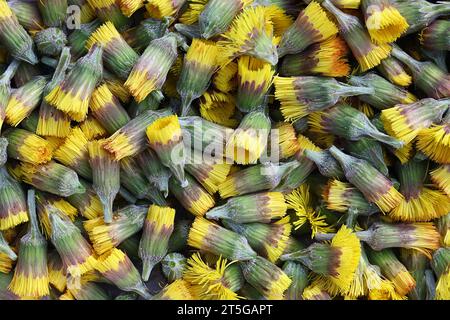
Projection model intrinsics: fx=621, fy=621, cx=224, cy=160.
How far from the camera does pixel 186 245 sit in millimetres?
2186

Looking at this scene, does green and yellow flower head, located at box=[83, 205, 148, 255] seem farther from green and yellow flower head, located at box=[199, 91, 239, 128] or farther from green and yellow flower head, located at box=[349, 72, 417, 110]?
green and yellow flower head, located at box=[349, 72, 417, 110]

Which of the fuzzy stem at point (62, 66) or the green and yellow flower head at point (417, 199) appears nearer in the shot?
the fuzzy stem at point (62, 66)

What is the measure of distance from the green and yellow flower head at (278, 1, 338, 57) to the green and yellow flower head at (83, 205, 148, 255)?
75cm

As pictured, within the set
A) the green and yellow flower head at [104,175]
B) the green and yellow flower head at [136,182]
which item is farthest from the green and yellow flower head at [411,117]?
the green and yellow flower head at [104,175]

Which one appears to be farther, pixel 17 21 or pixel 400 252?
pixel 400 252

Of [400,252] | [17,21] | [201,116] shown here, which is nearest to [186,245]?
[201,116]

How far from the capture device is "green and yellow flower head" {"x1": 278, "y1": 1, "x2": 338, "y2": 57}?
6.75 ft

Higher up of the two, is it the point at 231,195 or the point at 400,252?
the point at 231,195

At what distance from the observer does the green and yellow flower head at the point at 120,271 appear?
2053 mm

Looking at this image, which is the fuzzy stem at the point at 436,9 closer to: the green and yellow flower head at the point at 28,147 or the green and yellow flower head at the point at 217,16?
the green and yellow flower head at the point at 217,16

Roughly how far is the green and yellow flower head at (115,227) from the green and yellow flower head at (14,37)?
0.59 meters

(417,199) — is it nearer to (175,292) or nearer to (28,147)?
(175,292)

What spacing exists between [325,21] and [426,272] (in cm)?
95
